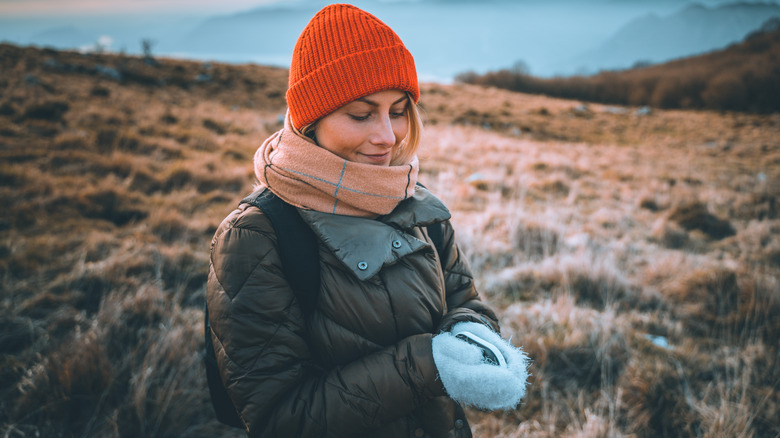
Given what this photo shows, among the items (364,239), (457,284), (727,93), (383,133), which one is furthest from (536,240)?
(727,93)


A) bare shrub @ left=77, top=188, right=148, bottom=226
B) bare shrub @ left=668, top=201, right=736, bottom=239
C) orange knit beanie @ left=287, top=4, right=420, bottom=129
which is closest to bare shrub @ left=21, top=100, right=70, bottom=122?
bare shrub @ left=77, top=188, right=148, bottom=226

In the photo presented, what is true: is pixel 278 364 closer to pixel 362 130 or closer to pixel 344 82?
pixel 362 130

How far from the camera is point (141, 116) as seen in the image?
9.66 m

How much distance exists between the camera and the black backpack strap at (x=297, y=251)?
113cm

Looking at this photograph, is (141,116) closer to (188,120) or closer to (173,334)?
(188,120)

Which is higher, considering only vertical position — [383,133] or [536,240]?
[383,133]

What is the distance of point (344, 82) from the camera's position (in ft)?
4.17

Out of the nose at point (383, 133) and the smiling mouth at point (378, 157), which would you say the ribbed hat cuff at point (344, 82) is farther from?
the smiling mouth at point (378, 157)

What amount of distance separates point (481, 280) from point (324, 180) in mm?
2875

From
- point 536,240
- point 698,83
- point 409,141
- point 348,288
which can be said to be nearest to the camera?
point 348,288

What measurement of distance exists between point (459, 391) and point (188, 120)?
475 inches

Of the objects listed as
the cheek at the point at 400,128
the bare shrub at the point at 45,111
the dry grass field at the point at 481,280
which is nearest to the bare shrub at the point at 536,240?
the dry grass field at the point at 481,280

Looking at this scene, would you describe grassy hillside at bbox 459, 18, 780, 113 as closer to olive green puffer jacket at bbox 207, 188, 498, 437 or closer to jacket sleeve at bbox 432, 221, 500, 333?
jacket sleeve at bbox 432, 221, 500, 333

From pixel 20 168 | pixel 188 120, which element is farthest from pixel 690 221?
pixel 188 120
